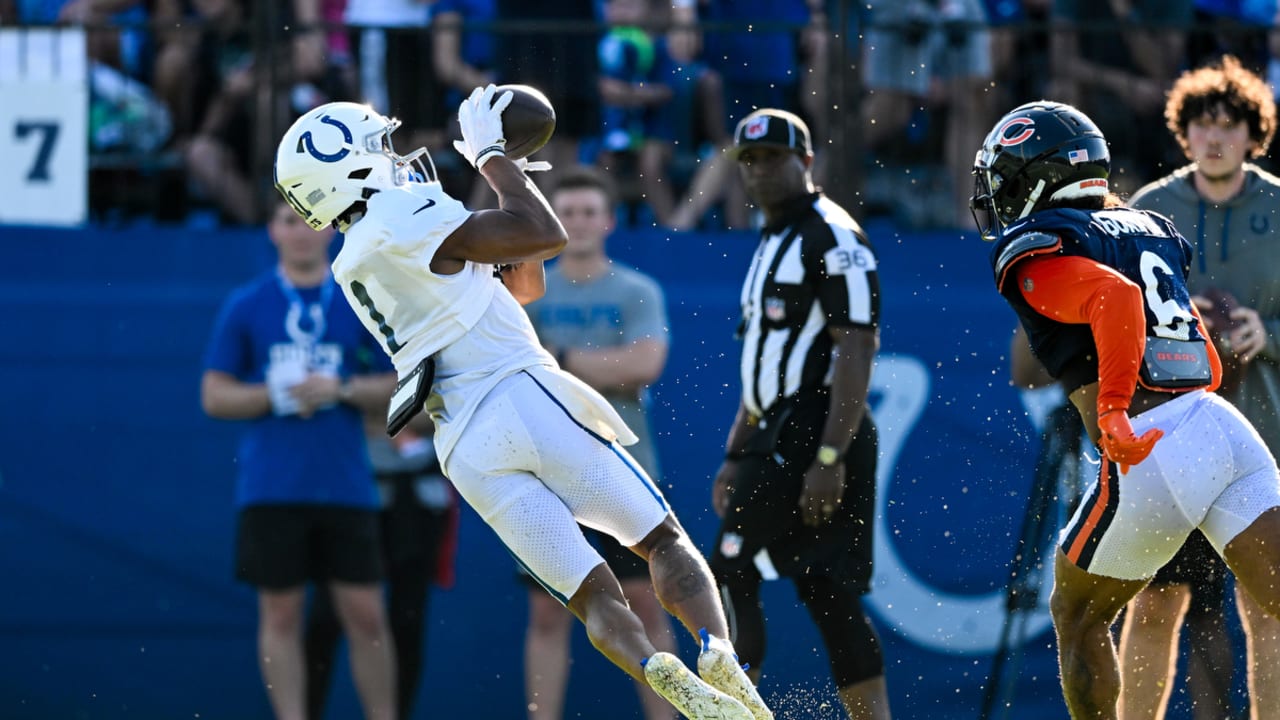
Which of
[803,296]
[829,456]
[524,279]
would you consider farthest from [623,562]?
[524,279]

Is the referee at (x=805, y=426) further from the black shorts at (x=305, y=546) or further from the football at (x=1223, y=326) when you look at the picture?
the black shorts at (x=305, y=546)

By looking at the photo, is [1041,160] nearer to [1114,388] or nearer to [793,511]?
[1114,388]

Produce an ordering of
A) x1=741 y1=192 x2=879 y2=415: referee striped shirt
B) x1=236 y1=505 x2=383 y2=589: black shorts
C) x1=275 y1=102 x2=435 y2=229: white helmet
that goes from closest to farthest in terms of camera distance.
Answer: x1=275 y1=102 x2=435 y2=229: white helmet
x1=741 y1=192 x2=879 y2=415: referee striped shirt
x1=236 y1=505 x2=383 y2=589: black shorts

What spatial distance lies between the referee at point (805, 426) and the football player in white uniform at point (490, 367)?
4.20 feet

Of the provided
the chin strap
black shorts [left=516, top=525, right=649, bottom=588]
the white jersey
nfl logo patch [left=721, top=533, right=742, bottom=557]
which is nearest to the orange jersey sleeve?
the chin strap

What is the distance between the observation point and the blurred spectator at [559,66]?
8.18 meters

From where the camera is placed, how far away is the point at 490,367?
5316mm

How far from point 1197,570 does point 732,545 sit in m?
1.76

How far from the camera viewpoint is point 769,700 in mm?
7418

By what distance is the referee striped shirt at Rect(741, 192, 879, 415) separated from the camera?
6.54 meters

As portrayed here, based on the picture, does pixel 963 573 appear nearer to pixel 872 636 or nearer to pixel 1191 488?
pixel 872 636

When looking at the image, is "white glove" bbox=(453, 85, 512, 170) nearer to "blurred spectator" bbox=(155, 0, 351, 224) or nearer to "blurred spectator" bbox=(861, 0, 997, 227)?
"blurred spectator" bbox=(155, 0, 351, 224)

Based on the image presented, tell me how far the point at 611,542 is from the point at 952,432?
180cm

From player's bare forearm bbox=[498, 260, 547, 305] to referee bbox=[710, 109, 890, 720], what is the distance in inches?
43.2
